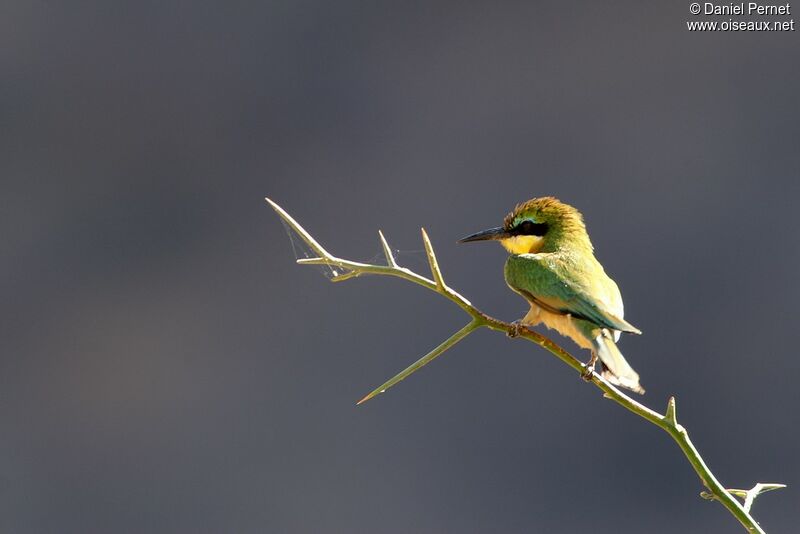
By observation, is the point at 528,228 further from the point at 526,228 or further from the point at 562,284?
the point at 562,284

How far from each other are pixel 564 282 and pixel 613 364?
0.14 meters

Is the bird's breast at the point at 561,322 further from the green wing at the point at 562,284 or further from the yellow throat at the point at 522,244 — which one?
the yellow throat at the point at 522,244

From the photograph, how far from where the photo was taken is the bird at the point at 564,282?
1.16m

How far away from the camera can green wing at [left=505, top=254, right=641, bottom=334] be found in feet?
3.88

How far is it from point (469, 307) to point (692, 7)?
3.57 m

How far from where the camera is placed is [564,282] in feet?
4.02

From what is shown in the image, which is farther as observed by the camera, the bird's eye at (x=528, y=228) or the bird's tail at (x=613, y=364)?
the bird's eye at (x=528, y=228)

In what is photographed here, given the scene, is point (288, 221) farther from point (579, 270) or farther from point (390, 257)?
point (579, 270)

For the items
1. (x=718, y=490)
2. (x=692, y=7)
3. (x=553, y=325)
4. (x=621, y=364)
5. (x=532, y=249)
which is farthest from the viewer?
(x=692, y=7)

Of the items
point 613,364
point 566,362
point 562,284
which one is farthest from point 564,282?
point 566,362

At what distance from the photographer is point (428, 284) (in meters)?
0.65

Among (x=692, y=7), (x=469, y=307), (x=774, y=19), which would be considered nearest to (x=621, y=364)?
(x=469, y=307)

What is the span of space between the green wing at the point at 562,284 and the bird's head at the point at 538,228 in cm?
10

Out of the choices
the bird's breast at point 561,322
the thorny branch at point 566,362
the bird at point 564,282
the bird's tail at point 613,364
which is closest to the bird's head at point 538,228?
the bird at point 564,282
